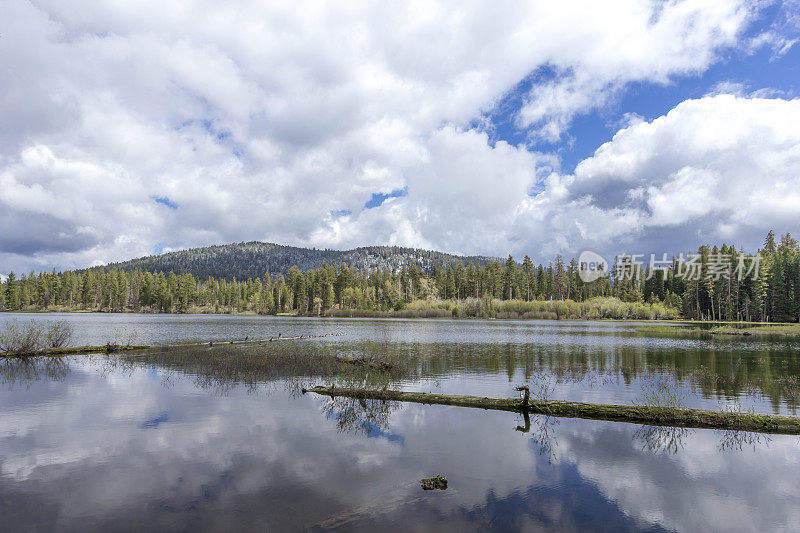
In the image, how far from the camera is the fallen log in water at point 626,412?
15.7m

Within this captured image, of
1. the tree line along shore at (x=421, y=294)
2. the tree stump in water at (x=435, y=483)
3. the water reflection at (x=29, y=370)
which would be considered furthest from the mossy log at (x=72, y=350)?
the tree line along shore at (x=421, y=294)

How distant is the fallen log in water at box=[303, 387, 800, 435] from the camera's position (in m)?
15.7

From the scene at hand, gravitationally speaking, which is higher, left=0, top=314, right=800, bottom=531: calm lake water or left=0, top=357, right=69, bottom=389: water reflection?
left=0, top=357, right=69, bottom=389: water reflection

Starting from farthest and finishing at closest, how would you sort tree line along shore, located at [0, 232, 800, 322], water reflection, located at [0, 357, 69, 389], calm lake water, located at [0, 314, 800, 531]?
tree line along shore, located at [0, 232, 800, 322] → water reflection, located at [0, 357, 69, 389] → calm lake water, located at [0, 314, 800, 531]

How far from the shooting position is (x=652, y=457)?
13.9 m

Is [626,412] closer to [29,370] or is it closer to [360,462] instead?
[360,462]

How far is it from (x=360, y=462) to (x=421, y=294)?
14451 cm

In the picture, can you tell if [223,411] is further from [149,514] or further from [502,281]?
[502,281]

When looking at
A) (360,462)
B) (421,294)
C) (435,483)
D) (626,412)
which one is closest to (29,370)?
(360,462)

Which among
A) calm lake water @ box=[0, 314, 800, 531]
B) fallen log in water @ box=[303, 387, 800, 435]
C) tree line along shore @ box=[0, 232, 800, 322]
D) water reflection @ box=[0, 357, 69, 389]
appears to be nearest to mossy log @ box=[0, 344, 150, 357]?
water reflection @ box=[0, 357, 69, 389]

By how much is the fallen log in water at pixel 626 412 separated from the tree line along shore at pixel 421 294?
112972 mm

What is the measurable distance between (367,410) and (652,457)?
1125 centimetres

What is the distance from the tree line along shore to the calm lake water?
112 metres

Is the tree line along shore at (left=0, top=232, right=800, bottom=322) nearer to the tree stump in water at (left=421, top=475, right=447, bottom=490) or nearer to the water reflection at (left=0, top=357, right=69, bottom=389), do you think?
the water reflection at (left=0, top=357, right=69, bottom=389)
